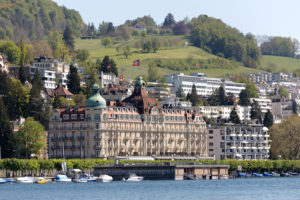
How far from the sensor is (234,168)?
651ft

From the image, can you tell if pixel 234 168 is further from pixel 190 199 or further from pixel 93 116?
pixel 190 199

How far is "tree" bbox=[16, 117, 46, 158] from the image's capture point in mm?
191125

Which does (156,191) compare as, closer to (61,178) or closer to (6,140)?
(61,178)

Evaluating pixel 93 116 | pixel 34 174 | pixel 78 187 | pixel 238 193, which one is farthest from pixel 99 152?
pixel 238 193

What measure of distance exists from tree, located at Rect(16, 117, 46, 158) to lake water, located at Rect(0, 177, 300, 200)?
2504 centimetres

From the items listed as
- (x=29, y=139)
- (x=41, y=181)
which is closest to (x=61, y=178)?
(x=41, y=181)

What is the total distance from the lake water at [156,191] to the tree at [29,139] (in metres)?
25.0

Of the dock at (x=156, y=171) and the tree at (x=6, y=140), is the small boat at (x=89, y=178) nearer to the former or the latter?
the dock at (x=156, y=171)

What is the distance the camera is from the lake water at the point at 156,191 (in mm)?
134625

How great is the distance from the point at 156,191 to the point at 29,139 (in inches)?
2095

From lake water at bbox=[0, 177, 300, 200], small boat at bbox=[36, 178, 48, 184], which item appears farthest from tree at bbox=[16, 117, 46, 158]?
lake water at bbox=[0, 177, 300, 200]

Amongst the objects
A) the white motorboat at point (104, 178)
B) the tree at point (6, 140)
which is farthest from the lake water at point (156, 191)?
the tree at point (6, 140)

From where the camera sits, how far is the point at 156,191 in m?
146

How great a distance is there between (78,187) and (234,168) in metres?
50.5
